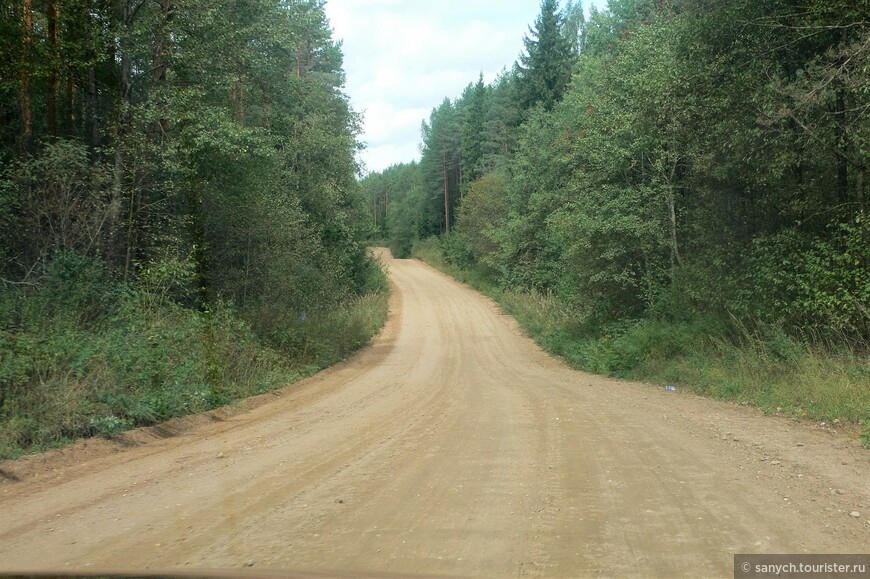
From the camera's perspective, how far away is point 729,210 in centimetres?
1675

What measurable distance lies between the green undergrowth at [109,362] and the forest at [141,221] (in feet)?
0.12

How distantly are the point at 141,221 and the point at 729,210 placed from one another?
14.0 m

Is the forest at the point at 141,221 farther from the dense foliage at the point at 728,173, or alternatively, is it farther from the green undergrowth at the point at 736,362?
the dense foliage at the point at 728,173

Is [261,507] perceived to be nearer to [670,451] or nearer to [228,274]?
[670,451]

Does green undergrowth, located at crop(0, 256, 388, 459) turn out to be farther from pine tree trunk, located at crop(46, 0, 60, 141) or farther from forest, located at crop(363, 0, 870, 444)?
forest, located at crop(363, 0, 870, 444)

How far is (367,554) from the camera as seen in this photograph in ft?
16.4

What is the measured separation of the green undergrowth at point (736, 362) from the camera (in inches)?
426

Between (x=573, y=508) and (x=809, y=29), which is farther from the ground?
(x=809, y=29)

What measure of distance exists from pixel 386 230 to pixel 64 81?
265 ft

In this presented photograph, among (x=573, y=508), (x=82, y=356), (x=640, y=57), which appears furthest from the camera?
(x=640, y=57)

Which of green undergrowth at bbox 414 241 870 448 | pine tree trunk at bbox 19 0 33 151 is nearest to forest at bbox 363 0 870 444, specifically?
green undergrowth at bbox 414 241 870 448

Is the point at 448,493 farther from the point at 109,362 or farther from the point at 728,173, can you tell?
the point at 728,173

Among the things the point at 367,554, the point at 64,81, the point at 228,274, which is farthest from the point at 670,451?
the point at 64,81

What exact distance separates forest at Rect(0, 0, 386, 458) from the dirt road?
1.52m
